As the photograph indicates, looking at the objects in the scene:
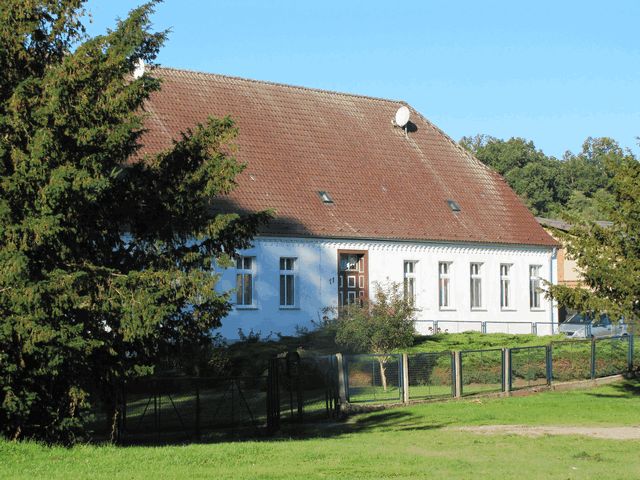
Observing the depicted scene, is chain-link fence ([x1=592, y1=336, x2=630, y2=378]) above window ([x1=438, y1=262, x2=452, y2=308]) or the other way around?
the other way around

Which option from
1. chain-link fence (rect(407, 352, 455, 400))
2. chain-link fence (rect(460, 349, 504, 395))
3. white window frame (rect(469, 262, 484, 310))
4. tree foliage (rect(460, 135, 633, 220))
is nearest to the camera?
chain-link fence (rect(407, 352, 455, 400))

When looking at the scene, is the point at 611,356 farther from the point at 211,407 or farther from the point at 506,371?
the point at 211,407

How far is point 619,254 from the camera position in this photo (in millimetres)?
27250

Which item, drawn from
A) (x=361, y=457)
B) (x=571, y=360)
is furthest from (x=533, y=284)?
(x=361, y=457)

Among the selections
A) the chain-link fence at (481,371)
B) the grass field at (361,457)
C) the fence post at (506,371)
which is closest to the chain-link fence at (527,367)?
the fence post at (506,371)

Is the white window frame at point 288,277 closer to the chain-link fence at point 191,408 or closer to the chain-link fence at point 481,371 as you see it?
the chain-link fence at point 481,371

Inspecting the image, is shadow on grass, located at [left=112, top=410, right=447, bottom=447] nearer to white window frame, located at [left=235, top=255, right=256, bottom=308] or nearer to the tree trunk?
the tree trunk

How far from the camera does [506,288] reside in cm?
4984

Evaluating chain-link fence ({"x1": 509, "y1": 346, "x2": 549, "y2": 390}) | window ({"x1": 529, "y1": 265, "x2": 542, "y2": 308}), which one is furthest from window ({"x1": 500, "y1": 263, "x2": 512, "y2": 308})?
chain-link fence ({"x1": 509, "y1": 346, "x2": 549, "y2": 390})

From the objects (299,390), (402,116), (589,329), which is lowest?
(299,390)

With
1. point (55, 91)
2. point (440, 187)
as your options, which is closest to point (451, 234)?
point (440, 187)

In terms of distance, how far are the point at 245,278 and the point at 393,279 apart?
6880 mm

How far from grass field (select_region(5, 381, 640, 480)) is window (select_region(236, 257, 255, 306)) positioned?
55.9ft

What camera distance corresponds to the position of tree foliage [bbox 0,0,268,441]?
16656mm
